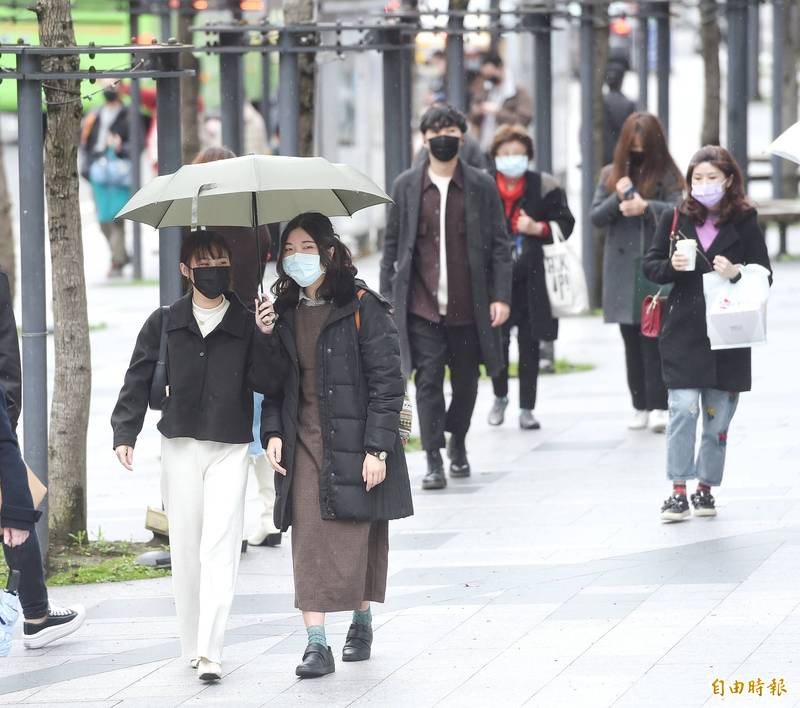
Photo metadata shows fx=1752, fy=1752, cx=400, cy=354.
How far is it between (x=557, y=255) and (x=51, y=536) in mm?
3877

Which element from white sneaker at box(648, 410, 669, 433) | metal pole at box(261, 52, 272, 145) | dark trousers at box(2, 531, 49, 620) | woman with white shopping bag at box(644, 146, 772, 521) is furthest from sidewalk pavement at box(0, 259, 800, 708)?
metal pole at box(261, 52, 272, 145)

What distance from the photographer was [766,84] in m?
48.0

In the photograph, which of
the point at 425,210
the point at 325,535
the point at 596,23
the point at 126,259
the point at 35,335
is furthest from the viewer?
the point at 126,259

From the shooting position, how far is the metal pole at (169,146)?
7.39 m

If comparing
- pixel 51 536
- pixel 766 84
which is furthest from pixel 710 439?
pixel 766 84

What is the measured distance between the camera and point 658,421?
10.1 m

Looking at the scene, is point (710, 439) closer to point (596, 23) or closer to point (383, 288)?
point (383, 288)

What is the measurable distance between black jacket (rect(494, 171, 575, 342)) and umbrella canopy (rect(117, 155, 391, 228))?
4.14 meters

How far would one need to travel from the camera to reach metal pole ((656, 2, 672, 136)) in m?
14.5

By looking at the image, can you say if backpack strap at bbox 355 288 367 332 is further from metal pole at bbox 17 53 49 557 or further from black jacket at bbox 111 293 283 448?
metal pole at bbox 17 53 49 557

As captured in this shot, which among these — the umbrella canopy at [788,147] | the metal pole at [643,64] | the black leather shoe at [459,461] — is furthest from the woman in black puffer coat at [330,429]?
the metal pole at [643,64]

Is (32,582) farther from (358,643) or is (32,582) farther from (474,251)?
(474,251)

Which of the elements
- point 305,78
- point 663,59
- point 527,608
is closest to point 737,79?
point 663,59

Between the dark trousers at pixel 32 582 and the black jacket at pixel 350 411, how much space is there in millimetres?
981
